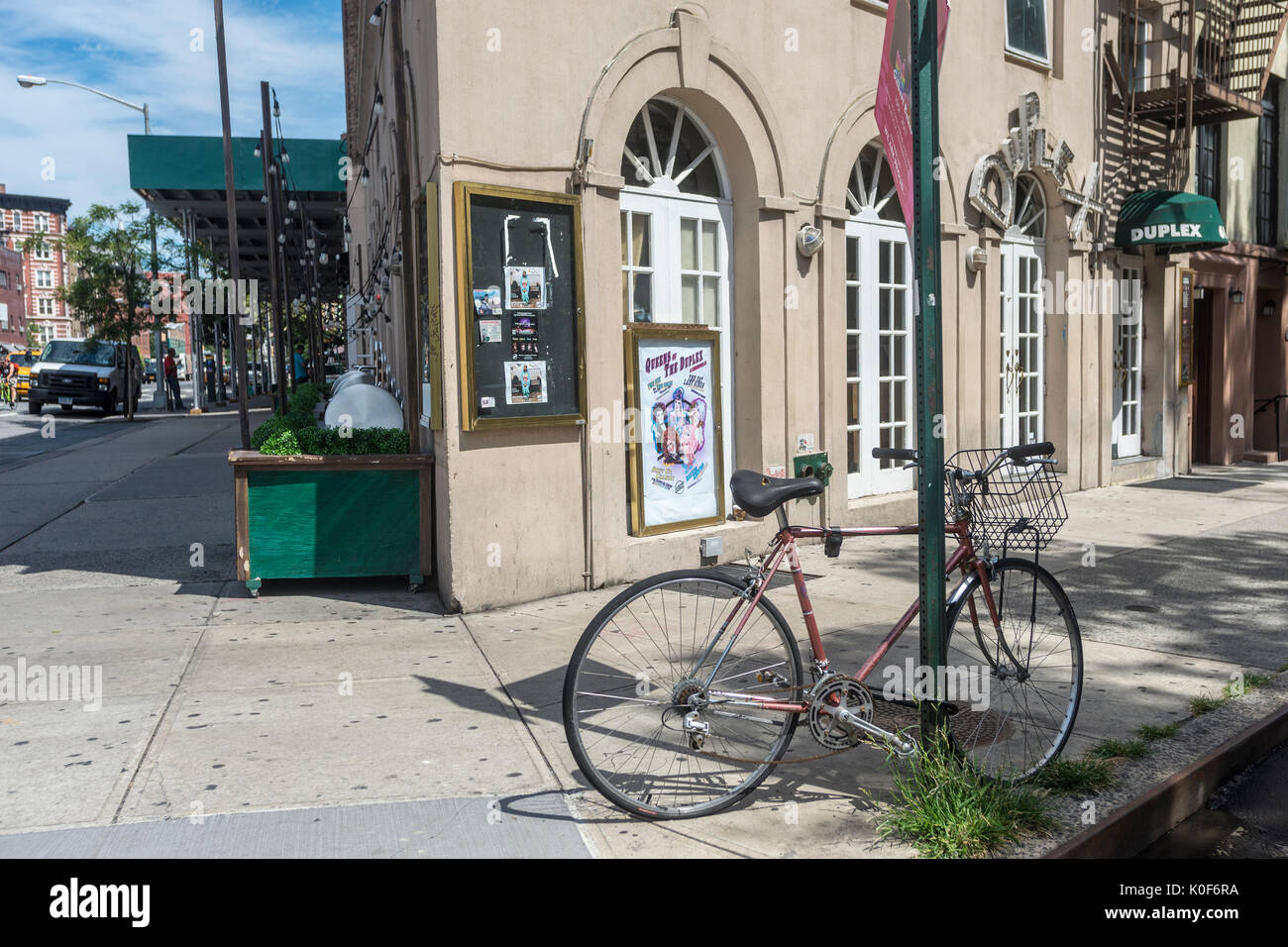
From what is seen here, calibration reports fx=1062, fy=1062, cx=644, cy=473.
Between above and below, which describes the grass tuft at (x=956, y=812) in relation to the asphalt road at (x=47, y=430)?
below

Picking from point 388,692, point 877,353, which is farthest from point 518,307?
point 877,353

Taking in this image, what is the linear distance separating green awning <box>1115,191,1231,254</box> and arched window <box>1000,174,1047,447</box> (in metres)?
1.31

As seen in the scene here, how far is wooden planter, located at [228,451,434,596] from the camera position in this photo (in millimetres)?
7395

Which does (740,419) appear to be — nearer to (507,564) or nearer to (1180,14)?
(507,564)

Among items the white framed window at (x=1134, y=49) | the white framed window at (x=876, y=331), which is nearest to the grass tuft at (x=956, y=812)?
the white framed window at (x=876, y=331)

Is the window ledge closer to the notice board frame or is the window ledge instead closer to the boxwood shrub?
the notice board frame

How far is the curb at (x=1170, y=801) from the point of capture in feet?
11.7

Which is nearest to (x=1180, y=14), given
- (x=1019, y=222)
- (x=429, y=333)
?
(x=1019, y=222)

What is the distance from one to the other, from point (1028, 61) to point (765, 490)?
1025 centimetres

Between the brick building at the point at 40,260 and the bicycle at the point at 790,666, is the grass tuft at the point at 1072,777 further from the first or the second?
the brick building at the point at 40,260

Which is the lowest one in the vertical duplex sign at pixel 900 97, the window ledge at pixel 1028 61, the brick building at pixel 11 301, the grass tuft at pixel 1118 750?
the grass tuft at pixel 1118 750

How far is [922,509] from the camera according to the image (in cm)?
387

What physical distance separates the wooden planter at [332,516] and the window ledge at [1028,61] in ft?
27.2
